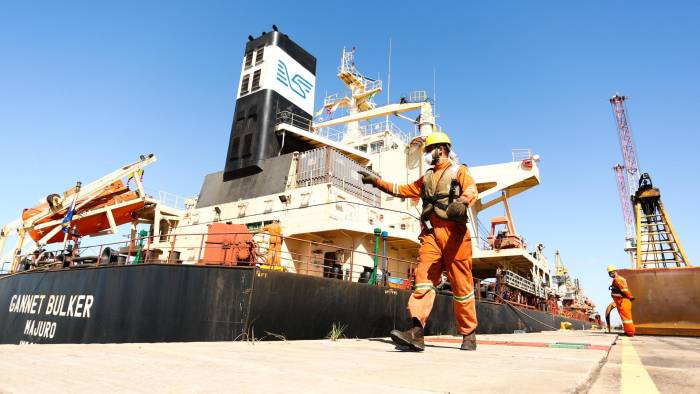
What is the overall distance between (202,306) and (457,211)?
5.24 meters

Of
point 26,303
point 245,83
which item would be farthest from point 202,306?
point 245,83

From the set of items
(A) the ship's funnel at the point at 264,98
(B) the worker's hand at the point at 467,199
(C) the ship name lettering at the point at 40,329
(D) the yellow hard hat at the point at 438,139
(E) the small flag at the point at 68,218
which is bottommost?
(C) the ship name lettering at the point at 40,329

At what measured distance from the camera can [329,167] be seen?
45.1 ft

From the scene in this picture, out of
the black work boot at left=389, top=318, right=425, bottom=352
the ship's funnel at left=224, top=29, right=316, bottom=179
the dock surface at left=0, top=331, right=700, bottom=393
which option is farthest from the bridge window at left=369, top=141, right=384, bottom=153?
the dock surface at left=0, top=331, right=700, bottom=393

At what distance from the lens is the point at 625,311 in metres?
9.00

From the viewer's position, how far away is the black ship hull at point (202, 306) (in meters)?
6.98

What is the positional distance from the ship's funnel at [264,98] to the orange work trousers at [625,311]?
11.7 m

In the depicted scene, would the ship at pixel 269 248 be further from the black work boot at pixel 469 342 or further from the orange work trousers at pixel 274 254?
the black work boot at pixel 469 342

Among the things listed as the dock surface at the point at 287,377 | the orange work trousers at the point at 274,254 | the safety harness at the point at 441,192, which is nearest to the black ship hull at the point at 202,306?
the orange work trousers at the point at 274,254

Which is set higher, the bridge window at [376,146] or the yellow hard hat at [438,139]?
the bridge window at [376,146]

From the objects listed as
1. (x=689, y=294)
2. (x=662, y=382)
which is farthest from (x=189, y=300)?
(x=689, y=294)

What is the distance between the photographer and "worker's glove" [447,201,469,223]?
3.85 meters

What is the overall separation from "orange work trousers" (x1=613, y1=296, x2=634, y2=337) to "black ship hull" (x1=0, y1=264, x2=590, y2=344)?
4135 mm

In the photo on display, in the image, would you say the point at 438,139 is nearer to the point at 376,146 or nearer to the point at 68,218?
the point at 68,218
